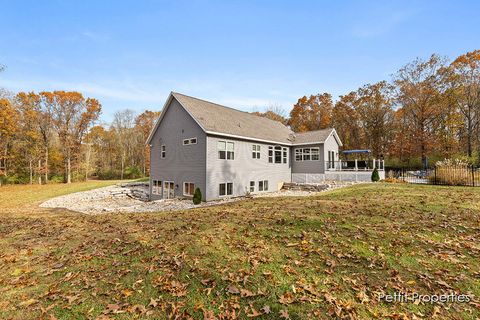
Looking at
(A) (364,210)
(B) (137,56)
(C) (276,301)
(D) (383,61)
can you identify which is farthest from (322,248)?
(B) (137,56)

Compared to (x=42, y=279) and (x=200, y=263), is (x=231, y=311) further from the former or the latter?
(x=42, y=279)

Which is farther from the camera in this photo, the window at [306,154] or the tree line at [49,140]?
the tree line at [49,140]

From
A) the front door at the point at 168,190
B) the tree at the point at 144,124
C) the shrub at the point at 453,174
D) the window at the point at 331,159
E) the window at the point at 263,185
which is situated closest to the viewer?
the shrub at the point at 453,174

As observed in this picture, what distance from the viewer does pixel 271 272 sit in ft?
13.4

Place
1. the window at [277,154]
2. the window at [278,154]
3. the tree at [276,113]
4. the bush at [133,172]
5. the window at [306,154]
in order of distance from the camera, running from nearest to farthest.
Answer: the window at [277,154] < the window at [278,154] < the window at [306,154] < the bush at [133,172] < the tree at [276,113]

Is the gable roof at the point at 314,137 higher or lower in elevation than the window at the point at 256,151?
higher

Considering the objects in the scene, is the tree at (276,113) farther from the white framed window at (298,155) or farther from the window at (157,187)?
the window at (157,187)

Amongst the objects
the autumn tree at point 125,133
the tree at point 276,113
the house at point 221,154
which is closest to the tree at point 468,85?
the house at point 221,154

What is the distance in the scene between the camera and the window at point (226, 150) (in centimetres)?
1692

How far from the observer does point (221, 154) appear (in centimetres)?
1700

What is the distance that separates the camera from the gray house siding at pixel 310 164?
2288cm

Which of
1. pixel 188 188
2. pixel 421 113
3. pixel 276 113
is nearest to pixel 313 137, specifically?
pixel 188 188

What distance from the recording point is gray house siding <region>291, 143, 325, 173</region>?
22.9 metres

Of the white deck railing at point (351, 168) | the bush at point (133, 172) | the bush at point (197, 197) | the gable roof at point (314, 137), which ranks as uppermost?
the gable roof at point (314, 137)
